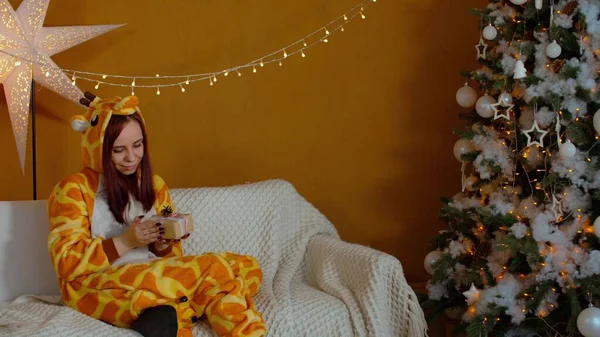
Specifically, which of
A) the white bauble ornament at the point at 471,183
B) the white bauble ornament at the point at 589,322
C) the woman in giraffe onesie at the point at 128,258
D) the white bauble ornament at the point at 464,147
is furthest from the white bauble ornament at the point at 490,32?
the woman in giraffe onesie at the point at 128,258

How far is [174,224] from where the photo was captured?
1.97 m

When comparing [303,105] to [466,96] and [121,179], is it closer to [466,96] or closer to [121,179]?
[466,96]

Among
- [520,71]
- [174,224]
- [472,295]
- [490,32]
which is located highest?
[490,32]

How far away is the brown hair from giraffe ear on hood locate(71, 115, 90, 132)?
85 millimetres

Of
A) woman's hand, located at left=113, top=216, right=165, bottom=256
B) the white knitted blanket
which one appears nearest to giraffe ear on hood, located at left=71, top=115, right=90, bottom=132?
woman's hand, located at left=113, top=216, right=165, bottom=256

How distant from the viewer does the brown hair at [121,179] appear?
2.08 meters

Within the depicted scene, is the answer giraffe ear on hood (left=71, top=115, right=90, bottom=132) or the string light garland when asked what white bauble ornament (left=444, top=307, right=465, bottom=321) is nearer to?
the string light garland

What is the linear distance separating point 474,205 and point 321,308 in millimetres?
702

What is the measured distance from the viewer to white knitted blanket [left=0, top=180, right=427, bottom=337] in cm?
197

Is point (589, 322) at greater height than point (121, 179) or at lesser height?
lesser

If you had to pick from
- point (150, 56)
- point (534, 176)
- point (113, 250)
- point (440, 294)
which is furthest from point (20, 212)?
point (534, 176)

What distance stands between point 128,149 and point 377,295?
89 centimetres

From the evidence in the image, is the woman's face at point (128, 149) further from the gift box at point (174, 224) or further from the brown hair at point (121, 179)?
the gift box at point (174, 224)

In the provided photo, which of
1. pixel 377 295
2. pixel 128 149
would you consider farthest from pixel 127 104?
pixel 377 295
